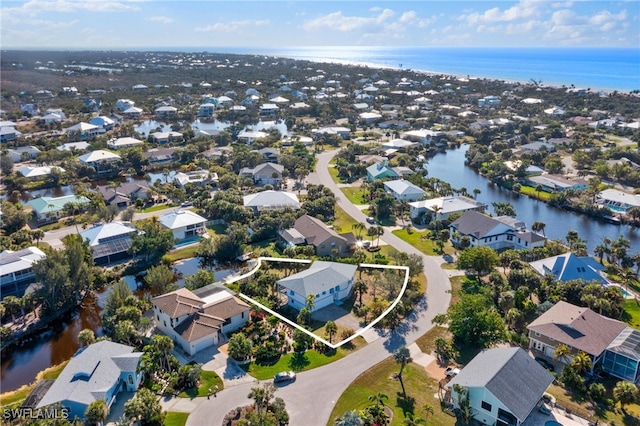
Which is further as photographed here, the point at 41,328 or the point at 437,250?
the point at 437,250

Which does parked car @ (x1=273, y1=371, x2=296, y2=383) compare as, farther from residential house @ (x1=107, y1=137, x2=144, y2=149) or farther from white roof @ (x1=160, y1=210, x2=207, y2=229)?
residential house @ (x1=107, y1=137, x2=144, y2=149)

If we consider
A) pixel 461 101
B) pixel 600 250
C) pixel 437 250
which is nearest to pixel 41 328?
pixel 437 250

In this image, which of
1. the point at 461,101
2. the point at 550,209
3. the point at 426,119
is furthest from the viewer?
the point at 461,101

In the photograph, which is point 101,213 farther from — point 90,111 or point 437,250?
point 90,111

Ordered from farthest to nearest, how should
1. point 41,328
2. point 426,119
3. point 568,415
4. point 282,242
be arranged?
point 426,119, point 282,242, point 41,328, point 568,415

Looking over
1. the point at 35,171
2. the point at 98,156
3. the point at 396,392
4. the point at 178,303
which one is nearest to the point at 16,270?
the point at 178,303
